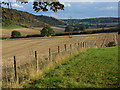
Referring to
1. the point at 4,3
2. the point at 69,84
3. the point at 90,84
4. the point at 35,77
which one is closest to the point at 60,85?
the point at 69,84

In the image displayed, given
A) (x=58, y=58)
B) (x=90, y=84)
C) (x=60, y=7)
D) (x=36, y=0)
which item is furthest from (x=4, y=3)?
(x=58, y=58)

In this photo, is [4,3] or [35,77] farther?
[35,77]

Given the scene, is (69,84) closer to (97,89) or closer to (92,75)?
(97,89)

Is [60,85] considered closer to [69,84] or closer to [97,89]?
[69,84]

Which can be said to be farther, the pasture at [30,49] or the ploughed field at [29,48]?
the ploughed field at [29,48]

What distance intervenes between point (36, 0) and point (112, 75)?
Answer: 6.34m

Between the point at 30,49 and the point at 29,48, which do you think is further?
the point at 29,48

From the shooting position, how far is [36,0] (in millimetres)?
7816

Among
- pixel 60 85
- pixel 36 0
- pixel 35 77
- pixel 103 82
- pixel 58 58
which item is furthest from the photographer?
pixel 58 58

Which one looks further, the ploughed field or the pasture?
the ploughed field

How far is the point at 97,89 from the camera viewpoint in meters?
7.86

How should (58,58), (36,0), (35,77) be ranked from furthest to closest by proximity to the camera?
(58,58), (35,77), (36,0)

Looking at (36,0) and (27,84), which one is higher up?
Answer: (36,0)

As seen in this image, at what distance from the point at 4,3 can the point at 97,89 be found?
604 cm
